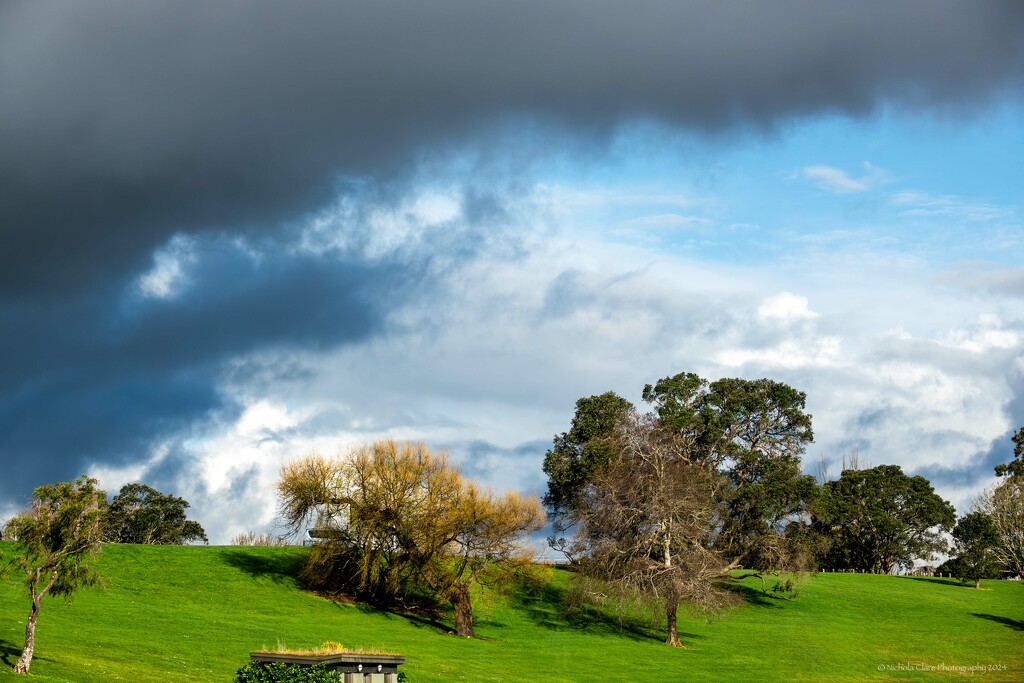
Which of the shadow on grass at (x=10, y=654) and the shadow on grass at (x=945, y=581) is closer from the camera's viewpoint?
the shadow on grass at (x=10, y=654)

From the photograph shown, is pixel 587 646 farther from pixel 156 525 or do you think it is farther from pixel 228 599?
pixel 156 525

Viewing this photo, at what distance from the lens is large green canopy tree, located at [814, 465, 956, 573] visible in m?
140

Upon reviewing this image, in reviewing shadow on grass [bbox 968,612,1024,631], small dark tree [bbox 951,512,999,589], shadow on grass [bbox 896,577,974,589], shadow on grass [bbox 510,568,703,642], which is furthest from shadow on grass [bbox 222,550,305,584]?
shadow on grass [bbox 896,577,974,589]

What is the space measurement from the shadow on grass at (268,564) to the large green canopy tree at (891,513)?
79.6 m

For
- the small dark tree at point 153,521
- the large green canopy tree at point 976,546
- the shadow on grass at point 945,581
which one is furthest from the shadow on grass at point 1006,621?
the small dark tree at point 153,521

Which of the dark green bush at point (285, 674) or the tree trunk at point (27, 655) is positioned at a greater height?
the dark green bush at point (285, 674)

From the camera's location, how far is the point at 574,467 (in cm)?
9700

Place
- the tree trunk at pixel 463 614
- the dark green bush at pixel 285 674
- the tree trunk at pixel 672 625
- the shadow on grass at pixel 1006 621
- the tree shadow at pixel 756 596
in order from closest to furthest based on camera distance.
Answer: the dark green bush at pixel 285 674 → the tree trunk at pixel 463 614 → the tree trunk at pixel 672 625 → the shadow on grass at pixel 1006 621 → the tree shadow at pixel 756 596

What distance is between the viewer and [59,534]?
44406mm

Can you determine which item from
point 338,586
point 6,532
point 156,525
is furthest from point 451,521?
point 156,525

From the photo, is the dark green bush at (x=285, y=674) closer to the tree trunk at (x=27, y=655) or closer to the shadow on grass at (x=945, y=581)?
the tree trunk at (x=27, y=655)

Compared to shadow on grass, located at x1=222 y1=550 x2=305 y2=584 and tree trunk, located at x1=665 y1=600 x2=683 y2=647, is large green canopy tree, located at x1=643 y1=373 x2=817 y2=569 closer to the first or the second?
tree trunk, located at x1=665 y1=600 x2=683 y2=647

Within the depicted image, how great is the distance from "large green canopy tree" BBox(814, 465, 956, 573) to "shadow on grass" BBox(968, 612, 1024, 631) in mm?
41851

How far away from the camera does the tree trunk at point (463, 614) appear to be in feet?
245
